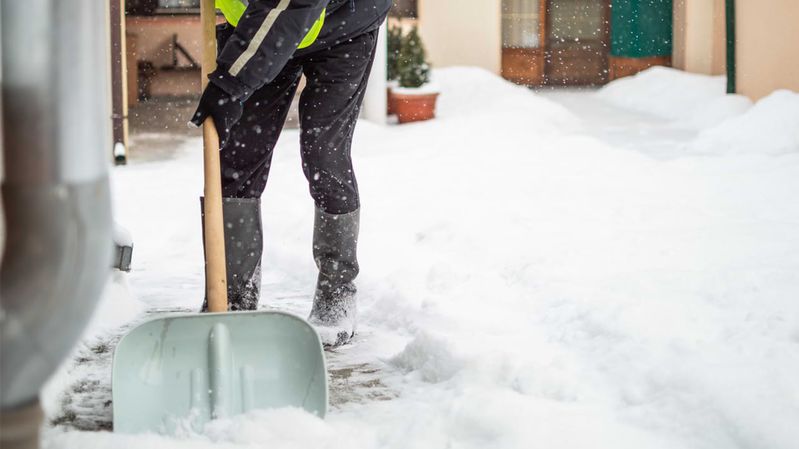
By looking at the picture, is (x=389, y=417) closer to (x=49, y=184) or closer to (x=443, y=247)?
(x=49, y=184)

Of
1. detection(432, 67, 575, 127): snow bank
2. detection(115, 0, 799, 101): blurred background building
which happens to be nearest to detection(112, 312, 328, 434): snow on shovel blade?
detection(432, 67, 575, 127): snow bank

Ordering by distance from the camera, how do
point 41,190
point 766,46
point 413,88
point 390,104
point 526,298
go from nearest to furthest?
point 41,190, point 526,298, point 766,46, point 413,88, point 390,104

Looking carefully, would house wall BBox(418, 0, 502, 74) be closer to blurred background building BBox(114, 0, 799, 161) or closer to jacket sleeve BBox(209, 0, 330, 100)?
blurred background building BBox(114, 0, 799, 161)

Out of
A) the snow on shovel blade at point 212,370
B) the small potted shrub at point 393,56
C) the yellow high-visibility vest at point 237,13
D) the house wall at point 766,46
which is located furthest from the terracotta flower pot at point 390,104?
the snow on shovel blade at point 212,370

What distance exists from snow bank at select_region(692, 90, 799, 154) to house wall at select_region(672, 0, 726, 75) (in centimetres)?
439

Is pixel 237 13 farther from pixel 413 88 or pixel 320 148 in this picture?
pixel 413 88

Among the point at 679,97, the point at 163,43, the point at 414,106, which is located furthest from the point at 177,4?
the point at 679,97

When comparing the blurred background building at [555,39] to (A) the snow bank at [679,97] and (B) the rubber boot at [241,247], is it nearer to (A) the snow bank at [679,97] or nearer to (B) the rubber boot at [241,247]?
(A) the snow bank at [679,97]

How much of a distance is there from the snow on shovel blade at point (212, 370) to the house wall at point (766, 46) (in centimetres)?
659

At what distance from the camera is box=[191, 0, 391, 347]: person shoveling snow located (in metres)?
2.38

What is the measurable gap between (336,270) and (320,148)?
36 centimetres

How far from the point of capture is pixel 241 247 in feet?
8.10

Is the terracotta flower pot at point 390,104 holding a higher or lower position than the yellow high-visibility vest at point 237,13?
lower

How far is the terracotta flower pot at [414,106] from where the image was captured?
8.22 m
